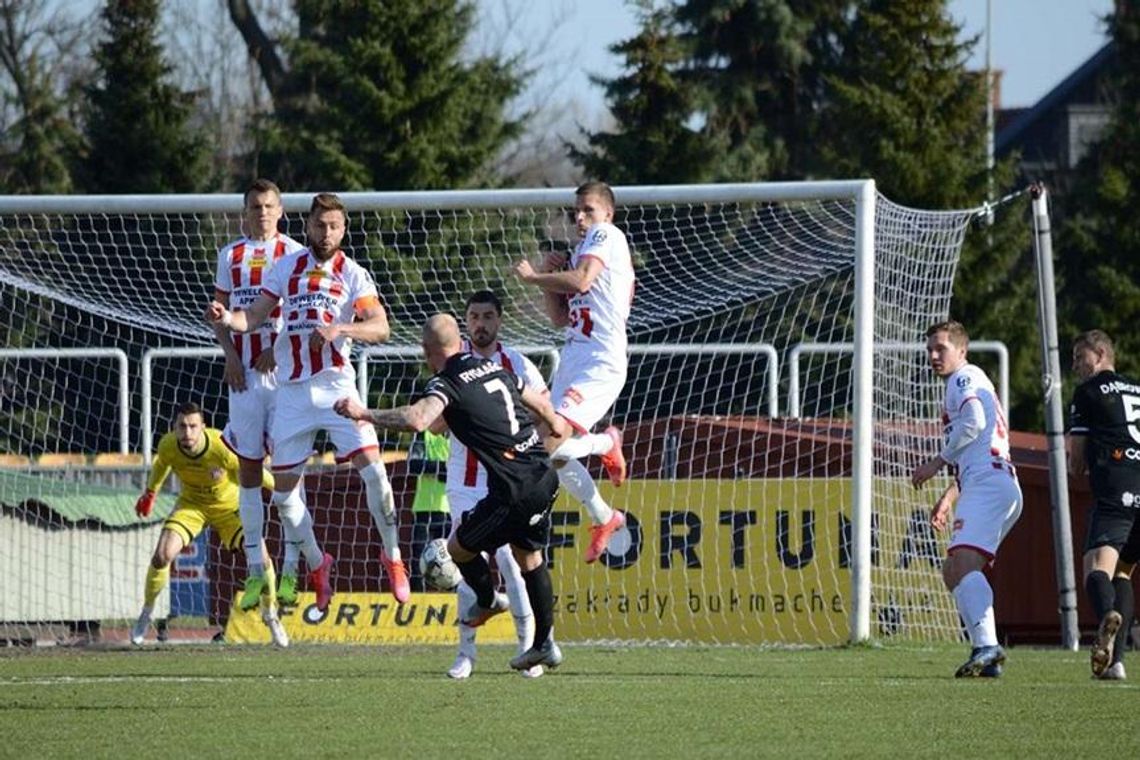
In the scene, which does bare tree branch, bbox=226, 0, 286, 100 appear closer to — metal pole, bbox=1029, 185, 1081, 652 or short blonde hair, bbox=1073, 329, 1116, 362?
metal pole, bbox=1029, 185, 1081, 652

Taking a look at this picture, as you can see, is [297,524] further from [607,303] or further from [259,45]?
[259,45]

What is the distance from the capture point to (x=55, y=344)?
21688 mm

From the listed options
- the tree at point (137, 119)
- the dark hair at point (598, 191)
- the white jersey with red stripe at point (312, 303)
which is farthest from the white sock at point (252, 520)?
the tree at point (137, 119)

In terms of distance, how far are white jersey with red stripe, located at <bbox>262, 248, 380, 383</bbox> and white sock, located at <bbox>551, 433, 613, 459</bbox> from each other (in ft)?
4.93

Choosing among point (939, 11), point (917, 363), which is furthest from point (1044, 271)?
point (939, 11)

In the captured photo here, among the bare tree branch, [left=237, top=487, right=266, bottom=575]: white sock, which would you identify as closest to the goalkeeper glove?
[left=237, top=487, right=266, bottom=575]: white sock

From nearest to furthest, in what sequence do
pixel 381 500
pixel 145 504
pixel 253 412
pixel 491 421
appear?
1. pixel 491 421
2. pixel 381 500
3. pixel 253 412
4. pixel 145 504

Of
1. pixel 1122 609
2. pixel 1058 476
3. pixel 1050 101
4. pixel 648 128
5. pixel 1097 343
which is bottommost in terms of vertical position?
pixel 1122 609

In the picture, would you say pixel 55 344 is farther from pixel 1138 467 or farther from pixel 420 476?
pixel 1138 467

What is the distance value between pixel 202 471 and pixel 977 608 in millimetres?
7585

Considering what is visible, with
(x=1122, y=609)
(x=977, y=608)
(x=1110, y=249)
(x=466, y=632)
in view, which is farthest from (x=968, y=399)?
(x=1110, y=249)

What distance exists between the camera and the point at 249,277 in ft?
43.0

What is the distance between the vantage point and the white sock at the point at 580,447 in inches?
501

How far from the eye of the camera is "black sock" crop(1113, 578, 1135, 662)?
11898 mm
